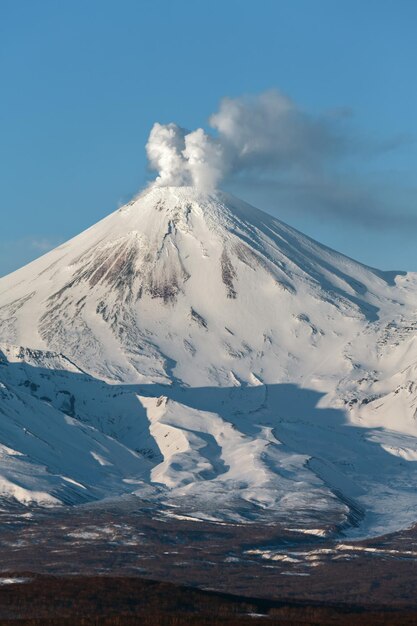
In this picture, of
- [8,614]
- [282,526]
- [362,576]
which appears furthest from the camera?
[282,526]

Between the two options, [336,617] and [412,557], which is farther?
[412,557]

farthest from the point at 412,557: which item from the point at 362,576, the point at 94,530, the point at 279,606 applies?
the point at 279,606

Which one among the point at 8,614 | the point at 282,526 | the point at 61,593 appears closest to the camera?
the point at 8,614

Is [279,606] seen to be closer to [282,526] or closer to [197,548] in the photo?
[197,548]

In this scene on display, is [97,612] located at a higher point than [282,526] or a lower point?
lower

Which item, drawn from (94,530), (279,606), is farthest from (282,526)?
(279,606)

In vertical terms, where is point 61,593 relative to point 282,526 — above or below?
below

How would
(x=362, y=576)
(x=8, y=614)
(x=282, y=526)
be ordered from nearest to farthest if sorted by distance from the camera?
(x=8, y=614), (x=362, y=576), (x=282, y=526)

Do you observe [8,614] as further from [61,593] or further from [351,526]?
[351,526]

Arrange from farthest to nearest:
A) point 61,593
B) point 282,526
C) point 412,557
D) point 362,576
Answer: point 282,526
point 412,557
point 362,576
point 61,593
